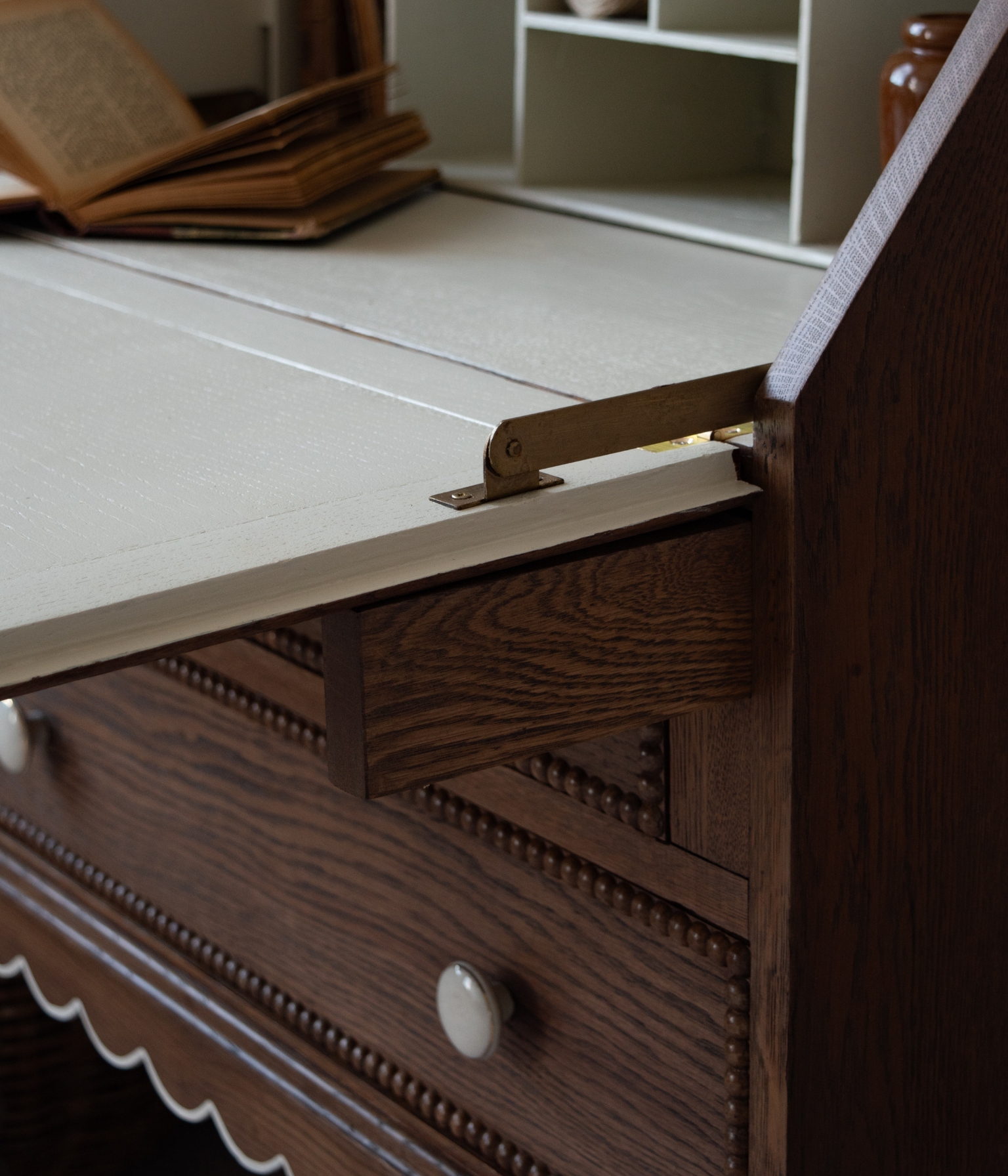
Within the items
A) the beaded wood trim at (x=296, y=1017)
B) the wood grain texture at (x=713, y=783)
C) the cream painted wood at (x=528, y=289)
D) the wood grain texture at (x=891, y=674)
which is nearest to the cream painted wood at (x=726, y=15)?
the cream painted wood at (x=528, y=289)

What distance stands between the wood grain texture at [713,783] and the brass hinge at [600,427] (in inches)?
4.6

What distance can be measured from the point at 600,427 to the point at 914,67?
362 millimetres

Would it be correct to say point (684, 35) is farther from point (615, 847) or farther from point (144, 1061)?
point (144, 1061)

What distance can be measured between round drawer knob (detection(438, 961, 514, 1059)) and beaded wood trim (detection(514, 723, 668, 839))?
10cm

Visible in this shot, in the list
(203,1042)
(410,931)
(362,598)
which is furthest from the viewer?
(203,1042)

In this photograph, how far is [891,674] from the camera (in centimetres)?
55

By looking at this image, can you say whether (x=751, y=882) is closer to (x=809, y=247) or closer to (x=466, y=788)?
(x=466, y=788)

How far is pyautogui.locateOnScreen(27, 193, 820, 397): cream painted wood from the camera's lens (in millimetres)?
649

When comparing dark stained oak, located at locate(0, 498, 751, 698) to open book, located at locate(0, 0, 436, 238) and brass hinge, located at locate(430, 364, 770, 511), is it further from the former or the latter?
open book, located at locate(0, 0, 436, 238)

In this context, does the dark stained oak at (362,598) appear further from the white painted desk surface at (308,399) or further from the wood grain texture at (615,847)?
the wood grain texture at (615,847)

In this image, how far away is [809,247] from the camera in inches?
33.2

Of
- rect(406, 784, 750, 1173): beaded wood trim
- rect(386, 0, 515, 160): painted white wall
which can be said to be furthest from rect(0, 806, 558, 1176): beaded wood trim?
rect(386, 0, 515, 160): painted white wall

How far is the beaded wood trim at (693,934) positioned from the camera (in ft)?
1.86

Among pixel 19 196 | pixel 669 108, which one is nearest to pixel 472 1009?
pixel 19 196
